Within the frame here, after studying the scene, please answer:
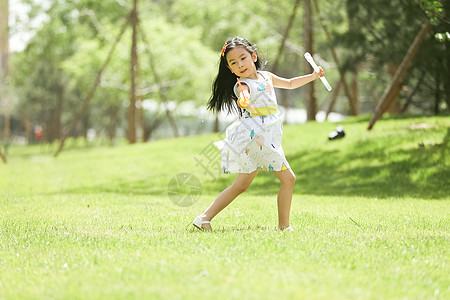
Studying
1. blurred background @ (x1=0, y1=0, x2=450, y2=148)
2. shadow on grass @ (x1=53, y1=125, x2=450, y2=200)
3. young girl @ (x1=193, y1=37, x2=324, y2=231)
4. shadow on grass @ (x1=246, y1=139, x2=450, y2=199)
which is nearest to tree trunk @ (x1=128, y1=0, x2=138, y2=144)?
blurred background @ (x1=0, y1=0, x2=450, y2=148)

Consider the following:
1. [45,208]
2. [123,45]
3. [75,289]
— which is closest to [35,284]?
[75,289]

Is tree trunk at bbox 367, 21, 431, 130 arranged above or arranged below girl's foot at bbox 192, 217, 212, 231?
above

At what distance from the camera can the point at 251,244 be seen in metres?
5.41

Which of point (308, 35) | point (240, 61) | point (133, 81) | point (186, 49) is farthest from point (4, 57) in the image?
point (240, 61)

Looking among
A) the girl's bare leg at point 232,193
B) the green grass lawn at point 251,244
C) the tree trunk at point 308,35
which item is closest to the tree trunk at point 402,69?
the green grass lawn at point 251,244

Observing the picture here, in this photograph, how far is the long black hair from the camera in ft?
21.5

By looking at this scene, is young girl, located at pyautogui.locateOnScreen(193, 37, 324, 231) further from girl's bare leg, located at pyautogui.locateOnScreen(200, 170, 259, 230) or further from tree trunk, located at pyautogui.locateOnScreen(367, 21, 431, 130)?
tree trunk, located at pyautogui.locateOnScreen(367, 21, 431, 130)

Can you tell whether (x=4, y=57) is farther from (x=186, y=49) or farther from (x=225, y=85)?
(x=225, y=85)

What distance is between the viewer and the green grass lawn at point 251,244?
4.11 m

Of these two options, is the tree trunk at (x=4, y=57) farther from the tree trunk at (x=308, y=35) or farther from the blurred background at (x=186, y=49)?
the tree trunk at (x=308, y=35)

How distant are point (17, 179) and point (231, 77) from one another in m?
11.9

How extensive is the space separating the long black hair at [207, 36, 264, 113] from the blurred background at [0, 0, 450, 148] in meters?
13.0

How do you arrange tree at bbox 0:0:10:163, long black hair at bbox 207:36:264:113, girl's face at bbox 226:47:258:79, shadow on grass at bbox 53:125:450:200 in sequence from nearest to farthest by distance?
1. girl's face at bbox 226:47:258:79
2. long black hair at bbox 207:36:264:113
3. shadow on grass at bbox 53:125:450:200
4. tree at bbox 0:0:10:163

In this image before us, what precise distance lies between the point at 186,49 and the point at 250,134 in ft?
108
